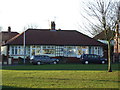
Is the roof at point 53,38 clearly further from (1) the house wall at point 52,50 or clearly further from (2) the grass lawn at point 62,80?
(2) the grass lawn at point 62,80

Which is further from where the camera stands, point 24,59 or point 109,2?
point 24,59

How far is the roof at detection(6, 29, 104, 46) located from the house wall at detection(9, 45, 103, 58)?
72 centimetres

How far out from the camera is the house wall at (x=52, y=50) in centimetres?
4430

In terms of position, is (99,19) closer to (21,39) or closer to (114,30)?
(114,30)

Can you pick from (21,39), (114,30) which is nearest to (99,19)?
(114,30)

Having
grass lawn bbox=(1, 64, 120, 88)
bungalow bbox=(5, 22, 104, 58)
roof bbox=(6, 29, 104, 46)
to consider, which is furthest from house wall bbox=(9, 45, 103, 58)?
grass lawn bbox=(1, 64, 120, 88)

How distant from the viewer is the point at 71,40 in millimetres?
47656

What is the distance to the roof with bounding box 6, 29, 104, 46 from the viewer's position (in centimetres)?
4519

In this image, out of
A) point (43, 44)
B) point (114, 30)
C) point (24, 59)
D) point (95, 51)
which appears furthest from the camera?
point (95, 51)

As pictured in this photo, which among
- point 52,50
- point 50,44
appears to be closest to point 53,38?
point 50,44

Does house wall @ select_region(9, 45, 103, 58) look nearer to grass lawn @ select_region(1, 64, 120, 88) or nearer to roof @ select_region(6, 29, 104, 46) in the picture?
roof @ select_region(6, 29, 104, 46)

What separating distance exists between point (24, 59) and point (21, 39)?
15.8 ft

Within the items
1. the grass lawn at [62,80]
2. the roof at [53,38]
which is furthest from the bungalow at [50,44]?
the grass lawn at [62,80]

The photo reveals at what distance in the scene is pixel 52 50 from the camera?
151ft
